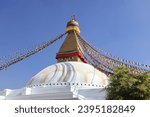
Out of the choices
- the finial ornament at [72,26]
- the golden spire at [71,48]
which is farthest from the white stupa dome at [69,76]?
the finial ornament at [72,26]

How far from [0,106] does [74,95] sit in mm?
8778

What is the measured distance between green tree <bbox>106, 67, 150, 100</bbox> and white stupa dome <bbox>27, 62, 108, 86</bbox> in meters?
10.1

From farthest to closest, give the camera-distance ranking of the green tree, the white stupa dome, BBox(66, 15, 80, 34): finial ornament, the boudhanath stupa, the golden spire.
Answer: BBox(66, 15, 80, 34): finial ornament < the golden spire < the white stupa dome < the boudhanath stupa < the green tree

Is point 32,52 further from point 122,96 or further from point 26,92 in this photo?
point 122,96

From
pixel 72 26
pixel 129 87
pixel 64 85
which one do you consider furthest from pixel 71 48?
pixel 129 87

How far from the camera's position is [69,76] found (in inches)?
1057

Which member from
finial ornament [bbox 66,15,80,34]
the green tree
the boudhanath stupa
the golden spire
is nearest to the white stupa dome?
the boudhanath stupa

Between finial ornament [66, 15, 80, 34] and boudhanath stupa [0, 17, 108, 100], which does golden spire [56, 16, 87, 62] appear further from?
boudhanath stupa [0, 17, 108, 100]

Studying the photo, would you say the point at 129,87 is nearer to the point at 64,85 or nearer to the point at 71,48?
the point at 64,85

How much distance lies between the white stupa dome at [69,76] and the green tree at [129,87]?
397 inches

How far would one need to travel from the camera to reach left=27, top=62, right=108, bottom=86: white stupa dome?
87.0 feet

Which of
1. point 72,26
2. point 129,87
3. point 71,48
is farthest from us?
point 72,26

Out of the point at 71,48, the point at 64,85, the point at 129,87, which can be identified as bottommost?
the point at 129,87

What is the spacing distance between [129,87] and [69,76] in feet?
38.8
